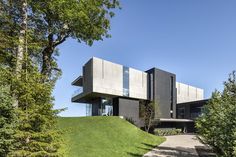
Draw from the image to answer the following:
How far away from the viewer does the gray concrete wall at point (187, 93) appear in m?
61.0

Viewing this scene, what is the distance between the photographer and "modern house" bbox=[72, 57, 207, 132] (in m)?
43.1

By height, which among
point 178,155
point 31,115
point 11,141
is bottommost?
point 178,155

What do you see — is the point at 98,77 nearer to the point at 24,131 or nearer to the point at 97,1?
the point at 97,1

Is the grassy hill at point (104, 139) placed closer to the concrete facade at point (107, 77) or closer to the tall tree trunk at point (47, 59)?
the tall tree trunk at point (47, 59)

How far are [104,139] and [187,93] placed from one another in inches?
1647

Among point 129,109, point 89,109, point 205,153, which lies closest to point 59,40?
point 205,153

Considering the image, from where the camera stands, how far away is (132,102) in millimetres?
47562

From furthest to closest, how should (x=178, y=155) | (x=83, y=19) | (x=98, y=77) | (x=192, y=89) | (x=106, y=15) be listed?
(x=192, y=89)
(x=98, y=77)
(x=178, y=155)
(x=106, y=15)
(x=83, y=19)

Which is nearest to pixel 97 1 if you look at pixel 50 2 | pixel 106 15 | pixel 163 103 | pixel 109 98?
pixel 106 15

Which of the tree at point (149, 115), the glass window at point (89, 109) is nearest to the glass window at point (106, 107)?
the glass window at point (89, 109)

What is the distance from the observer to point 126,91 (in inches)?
1804

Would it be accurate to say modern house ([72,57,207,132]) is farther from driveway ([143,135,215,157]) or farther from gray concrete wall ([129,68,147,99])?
driveway ([143,135,215,157])

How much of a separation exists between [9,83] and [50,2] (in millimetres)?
6975

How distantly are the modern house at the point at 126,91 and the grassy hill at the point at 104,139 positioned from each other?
28.2 feet
